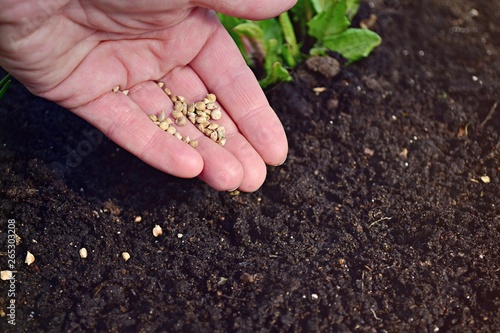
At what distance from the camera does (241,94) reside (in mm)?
2145

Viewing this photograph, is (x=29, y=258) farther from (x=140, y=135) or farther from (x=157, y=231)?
(x=140, y=135)

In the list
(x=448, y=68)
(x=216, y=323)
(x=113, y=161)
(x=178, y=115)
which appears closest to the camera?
(x=216, y=323)

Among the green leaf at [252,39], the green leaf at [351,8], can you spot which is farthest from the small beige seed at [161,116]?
the green leaf at [351,8]

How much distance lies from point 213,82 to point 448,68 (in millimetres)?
1141

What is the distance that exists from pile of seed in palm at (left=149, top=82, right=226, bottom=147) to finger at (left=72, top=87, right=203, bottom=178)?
0.07 metres

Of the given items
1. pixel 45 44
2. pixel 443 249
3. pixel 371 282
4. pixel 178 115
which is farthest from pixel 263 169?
pixel 45 44

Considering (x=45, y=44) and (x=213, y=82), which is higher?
(x=45, y=44)

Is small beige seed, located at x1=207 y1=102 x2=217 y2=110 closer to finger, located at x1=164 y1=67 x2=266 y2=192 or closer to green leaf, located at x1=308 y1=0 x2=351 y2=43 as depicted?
finger, located at x1=164 y1=67 x2=266 y2=192

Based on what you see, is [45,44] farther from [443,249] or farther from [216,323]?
[443,249]

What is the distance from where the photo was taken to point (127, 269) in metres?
1.97

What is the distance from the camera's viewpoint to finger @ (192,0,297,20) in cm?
193

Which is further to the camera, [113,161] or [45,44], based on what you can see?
[113,161]

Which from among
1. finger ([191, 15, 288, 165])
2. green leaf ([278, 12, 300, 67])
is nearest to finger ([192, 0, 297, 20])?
finger ([191, 15, 288, 165])

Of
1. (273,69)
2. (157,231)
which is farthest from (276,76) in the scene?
(157,231)
